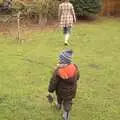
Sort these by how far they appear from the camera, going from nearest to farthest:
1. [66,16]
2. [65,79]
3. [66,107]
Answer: [65,79]
[66,107]
[66,16]

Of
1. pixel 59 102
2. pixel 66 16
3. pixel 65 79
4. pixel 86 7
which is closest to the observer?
pixel 65 79

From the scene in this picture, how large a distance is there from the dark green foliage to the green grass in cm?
148

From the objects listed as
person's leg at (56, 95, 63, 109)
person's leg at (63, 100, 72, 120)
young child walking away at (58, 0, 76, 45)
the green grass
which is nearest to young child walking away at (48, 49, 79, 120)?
person's leg at (63, 100, 72, 120)

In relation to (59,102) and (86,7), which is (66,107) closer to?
(59,102)

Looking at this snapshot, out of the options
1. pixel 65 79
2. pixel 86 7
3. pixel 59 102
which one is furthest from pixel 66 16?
pixel 65 79

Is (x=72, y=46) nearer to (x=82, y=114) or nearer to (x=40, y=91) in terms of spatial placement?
(x=40, y=91)

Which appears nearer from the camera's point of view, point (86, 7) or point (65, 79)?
point (65, 79)

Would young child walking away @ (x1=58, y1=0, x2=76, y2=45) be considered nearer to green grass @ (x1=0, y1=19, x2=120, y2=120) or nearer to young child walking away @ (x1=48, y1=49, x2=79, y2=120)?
green grass @ (x1=0, y1=19, x2=120, y2=120)

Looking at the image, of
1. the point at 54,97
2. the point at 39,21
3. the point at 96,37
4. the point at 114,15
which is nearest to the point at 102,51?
the point at 96,37

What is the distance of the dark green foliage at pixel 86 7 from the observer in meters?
18.4

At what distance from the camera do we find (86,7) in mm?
18500

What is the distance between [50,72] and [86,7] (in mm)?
8181

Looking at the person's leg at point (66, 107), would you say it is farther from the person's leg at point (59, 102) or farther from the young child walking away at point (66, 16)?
the young child walking away at point (66, 16)

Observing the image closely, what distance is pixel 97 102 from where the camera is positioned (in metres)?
8.75
